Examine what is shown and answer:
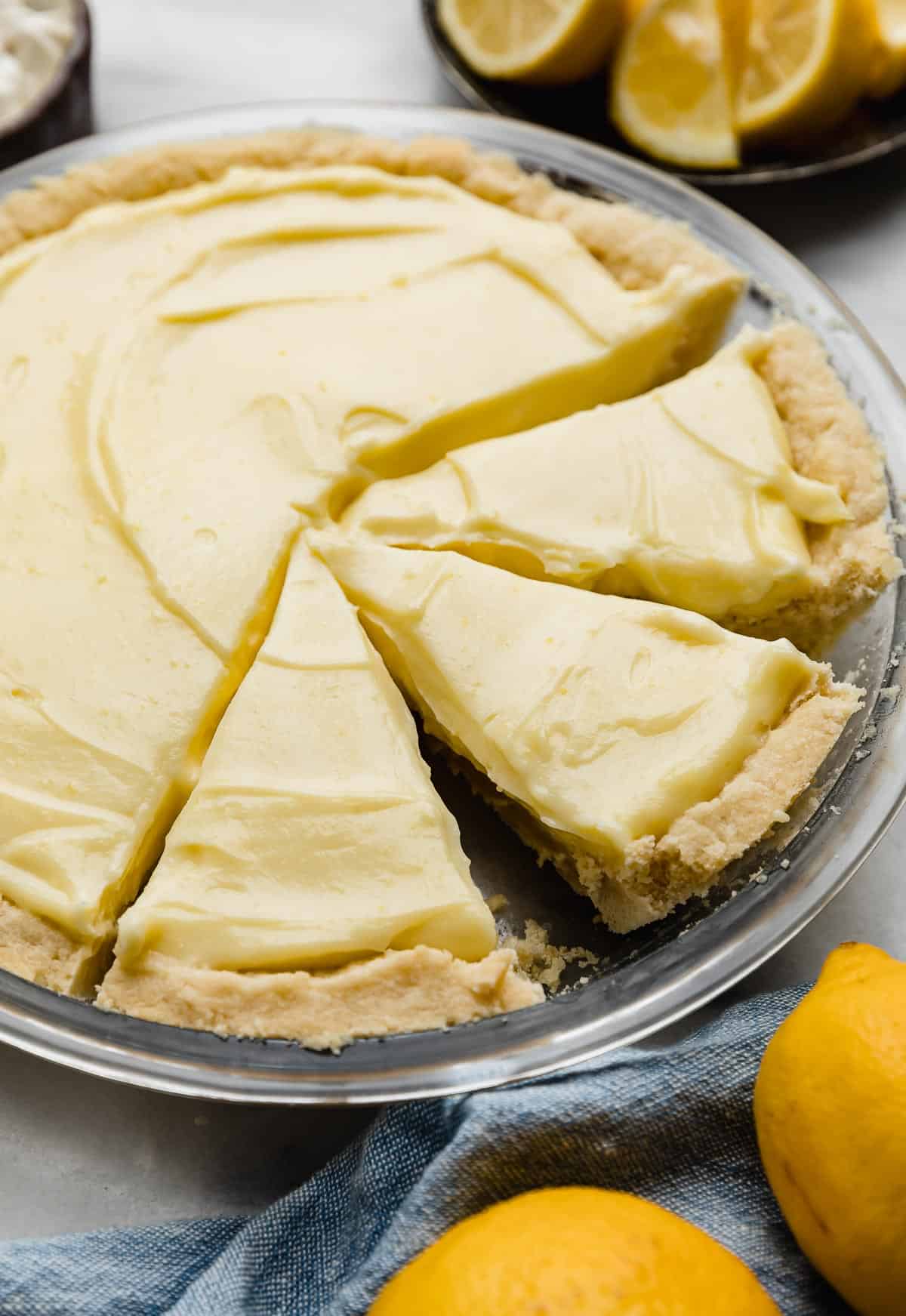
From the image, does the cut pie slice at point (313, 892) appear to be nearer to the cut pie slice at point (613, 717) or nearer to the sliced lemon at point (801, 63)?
the cut pie slice at point (613, 717)

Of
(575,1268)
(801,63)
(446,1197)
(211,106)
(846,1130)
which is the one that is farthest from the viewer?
(211,106)

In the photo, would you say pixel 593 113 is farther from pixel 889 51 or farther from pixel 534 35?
→ pixel 889 51

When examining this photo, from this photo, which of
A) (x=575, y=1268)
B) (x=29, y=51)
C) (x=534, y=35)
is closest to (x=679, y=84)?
(x=534, y=35)

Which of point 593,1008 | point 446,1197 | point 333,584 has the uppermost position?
point 333,584

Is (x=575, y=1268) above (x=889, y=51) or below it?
below

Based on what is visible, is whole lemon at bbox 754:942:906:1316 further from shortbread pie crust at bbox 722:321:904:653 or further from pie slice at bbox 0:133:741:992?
pie slice at bbox 0:133:741:992

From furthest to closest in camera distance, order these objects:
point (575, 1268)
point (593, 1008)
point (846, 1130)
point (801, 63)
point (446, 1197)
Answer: point (801, 63), point (593, 1008), point (446, 1197), point (846, 1130), point (575, 1268)

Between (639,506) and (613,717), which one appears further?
(639,506)
